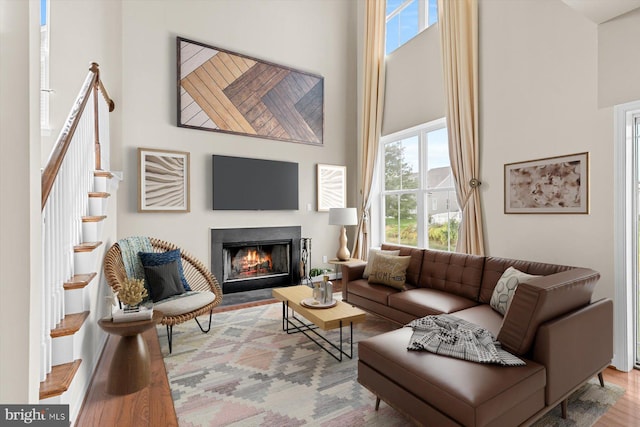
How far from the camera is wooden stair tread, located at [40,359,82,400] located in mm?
1442

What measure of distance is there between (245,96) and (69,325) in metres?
3.90

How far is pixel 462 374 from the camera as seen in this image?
156cm

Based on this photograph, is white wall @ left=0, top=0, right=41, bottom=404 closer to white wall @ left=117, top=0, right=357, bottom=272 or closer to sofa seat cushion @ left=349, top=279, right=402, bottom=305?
sofa seat cushion @ left=349, top=279, right=402, bottom=305

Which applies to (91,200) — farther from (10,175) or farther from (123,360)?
(10,175)

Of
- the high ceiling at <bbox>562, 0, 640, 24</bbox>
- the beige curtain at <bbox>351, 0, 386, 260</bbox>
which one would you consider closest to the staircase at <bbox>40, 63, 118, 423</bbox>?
the high ceiling at <bbox>562, 0, 640, 24</bbox>

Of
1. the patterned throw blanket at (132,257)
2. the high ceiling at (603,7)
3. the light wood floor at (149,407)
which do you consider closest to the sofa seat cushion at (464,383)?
the light wood floor at (149,407)

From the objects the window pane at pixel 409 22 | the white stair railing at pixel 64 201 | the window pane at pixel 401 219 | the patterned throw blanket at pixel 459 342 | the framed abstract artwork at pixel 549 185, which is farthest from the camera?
the window pane at pixel 401 219

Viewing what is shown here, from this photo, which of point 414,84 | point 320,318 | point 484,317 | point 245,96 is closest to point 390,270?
point 484,317

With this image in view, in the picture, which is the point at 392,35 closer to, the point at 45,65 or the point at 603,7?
the point at 603,7

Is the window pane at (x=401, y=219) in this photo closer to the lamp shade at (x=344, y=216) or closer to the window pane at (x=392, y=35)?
the lamp shade at (x=344, y=216)

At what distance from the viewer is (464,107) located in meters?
3.76

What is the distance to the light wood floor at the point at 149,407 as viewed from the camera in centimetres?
187

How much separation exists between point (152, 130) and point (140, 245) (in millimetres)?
1700

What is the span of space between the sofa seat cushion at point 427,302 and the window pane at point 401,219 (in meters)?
1.80
